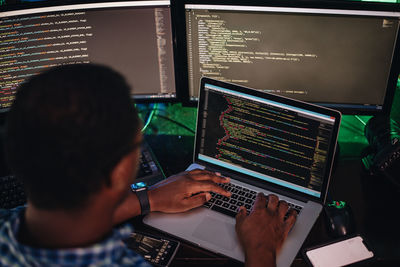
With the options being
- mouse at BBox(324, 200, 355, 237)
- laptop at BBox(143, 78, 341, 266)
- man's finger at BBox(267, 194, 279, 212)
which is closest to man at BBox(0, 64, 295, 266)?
laptop at BBox(143, 78, 341, 266)

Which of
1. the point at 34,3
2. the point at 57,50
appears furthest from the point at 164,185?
the point at 34,3

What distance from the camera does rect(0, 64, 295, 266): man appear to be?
556 mm

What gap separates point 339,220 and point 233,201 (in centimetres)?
29

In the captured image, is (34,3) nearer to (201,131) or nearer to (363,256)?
(201,131)

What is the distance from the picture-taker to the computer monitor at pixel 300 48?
3.57 feet

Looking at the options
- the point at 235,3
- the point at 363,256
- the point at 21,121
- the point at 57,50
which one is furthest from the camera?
the point at 57,50

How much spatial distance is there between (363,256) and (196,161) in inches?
21.4

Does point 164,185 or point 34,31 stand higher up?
point 34,31

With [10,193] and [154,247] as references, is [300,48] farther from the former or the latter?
[10,193]

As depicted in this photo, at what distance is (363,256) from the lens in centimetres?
97

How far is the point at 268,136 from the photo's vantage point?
1.10 meters

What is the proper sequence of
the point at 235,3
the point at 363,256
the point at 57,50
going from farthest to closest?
the point at 57,50 < the point at 235,3 < the point at 363,256

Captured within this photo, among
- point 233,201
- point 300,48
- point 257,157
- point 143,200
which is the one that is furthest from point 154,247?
point 300,48

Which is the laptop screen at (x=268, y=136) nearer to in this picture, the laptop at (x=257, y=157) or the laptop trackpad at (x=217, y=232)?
the laptop at (x=257, y=157)
